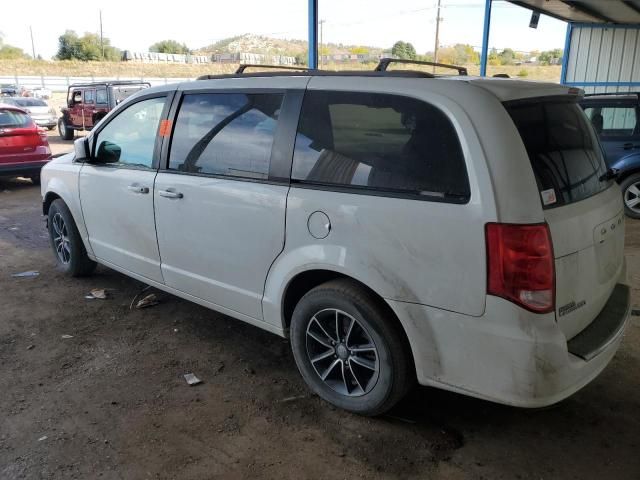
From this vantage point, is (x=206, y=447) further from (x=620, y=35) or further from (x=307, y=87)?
(x=620, y=35)

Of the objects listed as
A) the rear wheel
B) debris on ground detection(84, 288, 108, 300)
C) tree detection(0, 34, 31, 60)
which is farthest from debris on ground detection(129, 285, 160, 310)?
tree detection(0, 34, 31, 60)

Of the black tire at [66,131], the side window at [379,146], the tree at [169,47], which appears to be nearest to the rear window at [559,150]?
the side window at [379,146]

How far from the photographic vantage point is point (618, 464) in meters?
2.64

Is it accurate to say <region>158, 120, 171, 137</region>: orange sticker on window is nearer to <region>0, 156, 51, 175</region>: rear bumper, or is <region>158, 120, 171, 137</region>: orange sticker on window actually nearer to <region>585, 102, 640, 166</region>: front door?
<region>585, 102, 640, 166</region>: front door

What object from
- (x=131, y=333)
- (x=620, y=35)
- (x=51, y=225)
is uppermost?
(x=620, y=35)

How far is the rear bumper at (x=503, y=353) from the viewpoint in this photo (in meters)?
2.35

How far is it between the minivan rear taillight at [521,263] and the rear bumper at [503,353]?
58 millimetres

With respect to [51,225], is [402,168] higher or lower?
higher

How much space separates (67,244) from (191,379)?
260 cm

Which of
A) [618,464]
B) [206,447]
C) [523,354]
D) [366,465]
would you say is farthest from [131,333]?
[618,464]

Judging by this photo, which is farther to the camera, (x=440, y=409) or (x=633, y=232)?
(x=633, y=232)

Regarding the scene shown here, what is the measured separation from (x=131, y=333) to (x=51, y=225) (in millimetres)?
2003

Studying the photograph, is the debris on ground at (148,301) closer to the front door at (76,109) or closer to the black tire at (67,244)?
the black tire at (67,244)

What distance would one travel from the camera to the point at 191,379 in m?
3.49
